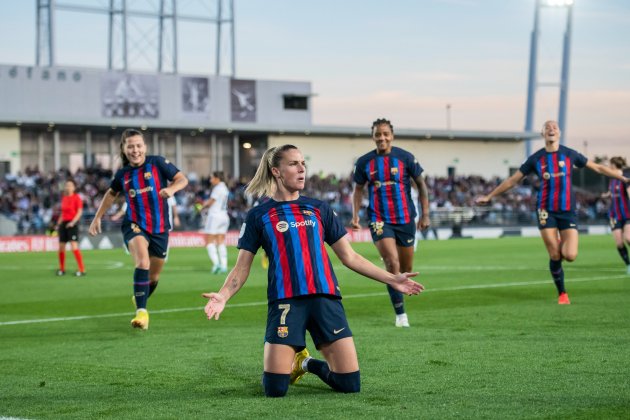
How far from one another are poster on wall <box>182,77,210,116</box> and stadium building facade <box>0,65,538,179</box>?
63 mm

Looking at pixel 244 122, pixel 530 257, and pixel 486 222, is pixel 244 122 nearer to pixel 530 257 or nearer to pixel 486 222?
pixel 486 222

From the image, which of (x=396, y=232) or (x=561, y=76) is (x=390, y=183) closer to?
(x=396, y=232)

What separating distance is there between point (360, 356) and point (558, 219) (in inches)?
226

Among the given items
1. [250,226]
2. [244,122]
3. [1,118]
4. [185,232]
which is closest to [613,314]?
[250,226]

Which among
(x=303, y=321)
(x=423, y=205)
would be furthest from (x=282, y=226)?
(x=423, y=205)

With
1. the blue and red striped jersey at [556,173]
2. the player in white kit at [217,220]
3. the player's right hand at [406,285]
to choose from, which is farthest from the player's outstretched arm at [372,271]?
the player in white kit at [217,220]

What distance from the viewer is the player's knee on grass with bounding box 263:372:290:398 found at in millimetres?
6996

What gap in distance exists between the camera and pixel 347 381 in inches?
279

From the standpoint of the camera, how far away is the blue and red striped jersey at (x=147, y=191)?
1216 cm

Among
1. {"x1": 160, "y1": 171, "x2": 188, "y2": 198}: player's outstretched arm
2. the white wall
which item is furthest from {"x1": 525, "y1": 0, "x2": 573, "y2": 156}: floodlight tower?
{"x1": 160, "y1": 171, "x2": 188, "y2": 198}: player's outstretched arm

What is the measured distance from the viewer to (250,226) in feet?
24.0

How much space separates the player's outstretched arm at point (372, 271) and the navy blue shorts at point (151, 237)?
17.1ft

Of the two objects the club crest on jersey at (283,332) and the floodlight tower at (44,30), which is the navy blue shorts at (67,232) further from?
the floodlight tower at (44,30)

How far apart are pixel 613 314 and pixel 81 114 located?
50.9 m
